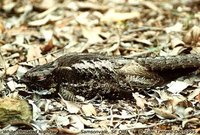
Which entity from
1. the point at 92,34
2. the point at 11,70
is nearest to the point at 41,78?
the point at 11,70

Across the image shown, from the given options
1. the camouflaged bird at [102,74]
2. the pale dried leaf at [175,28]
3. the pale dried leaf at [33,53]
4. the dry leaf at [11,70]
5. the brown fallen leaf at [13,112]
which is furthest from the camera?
the pale dried leaf at [175,28]

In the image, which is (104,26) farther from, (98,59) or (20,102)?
(20,102)

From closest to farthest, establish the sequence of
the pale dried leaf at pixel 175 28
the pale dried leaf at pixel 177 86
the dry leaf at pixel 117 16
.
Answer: the pale dried leaf at pixel 177 86 → the pale dried leaf at pixel 175 28 → the dry leaf at pixel 117 16

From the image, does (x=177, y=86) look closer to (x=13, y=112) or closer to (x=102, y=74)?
(x=102, y=74)

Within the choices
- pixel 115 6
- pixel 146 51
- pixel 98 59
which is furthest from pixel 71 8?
pixel 98 59

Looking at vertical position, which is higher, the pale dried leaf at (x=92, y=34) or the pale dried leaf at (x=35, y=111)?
the pale dried leaf at (x=92, y=34)

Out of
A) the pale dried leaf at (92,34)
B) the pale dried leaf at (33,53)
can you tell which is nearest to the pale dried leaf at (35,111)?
the pale dried leaf at (33,53)

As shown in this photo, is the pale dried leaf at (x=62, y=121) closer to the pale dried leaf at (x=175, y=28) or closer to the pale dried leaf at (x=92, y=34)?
the pale dried leaf at (x=92, y=34)

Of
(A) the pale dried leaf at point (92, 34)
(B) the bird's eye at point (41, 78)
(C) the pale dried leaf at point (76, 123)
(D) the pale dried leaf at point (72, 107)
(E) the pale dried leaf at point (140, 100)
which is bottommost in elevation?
(C) the pale dried leaf at point (76, 123)
